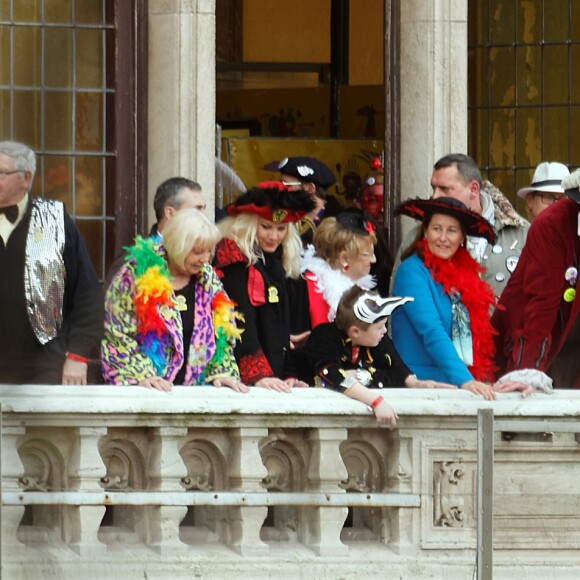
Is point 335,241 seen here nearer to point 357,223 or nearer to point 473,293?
point 357,223

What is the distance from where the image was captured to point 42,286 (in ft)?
27.3

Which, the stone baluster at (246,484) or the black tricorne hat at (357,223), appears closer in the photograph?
the stone baluster at (246,484)

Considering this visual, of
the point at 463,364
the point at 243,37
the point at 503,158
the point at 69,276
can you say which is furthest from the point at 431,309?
the point at 243,37

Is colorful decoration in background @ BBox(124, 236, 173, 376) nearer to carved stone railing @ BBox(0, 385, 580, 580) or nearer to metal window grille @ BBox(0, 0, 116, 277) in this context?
carved stone railing @ BBox(0, 385, 580, 580)

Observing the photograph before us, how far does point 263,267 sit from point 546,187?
2.02 m

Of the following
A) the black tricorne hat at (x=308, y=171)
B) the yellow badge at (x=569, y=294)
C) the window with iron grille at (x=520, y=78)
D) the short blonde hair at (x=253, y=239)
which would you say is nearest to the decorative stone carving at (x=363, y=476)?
the short blonde hair at (x=253, y=239)

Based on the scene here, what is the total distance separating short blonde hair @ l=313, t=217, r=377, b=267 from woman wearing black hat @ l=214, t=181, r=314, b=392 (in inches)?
9.1

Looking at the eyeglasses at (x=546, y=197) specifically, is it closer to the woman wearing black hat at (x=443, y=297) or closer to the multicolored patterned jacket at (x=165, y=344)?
the woman wearing black hat at (x=443, y=297)

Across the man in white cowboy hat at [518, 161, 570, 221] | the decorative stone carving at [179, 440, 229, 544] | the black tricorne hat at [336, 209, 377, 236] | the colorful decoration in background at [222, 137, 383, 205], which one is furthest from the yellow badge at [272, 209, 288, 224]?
the colorful decoration in background at [222, 137, 383, 205]

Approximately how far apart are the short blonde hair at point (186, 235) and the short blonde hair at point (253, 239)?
0.51m

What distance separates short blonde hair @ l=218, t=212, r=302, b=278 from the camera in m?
8.71

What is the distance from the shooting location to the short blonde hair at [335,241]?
9078 millimetres

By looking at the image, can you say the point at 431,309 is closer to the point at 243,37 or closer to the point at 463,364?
the point at 463,364

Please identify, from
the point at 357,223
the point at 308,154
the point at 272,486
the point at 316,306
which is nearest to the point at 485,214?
the point at 357,223
